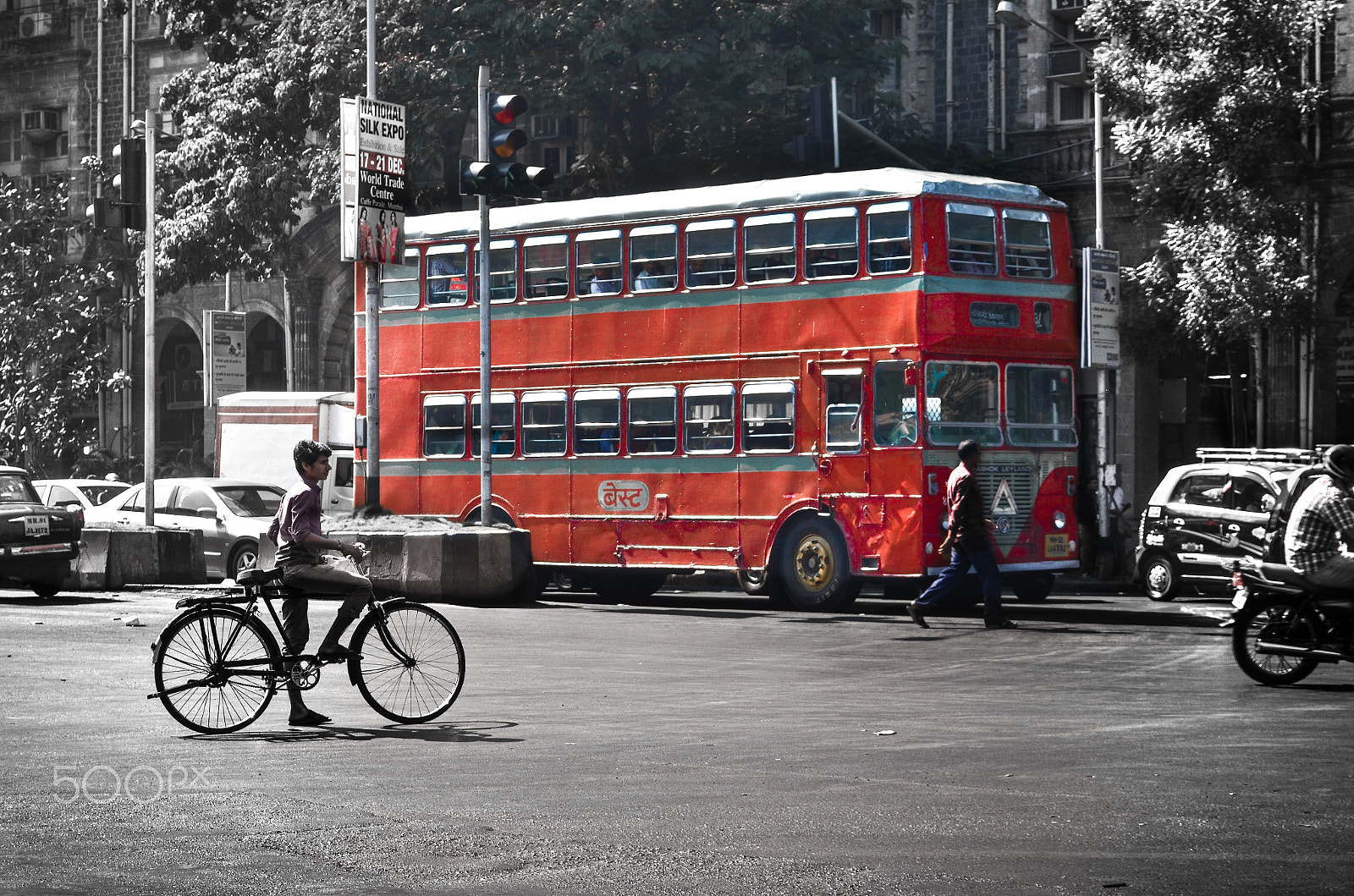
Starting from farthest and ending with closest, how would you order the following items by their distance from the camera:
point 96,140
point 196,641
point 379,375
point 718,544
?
point 96,140, point 379,375, point 718,544, point 196,641

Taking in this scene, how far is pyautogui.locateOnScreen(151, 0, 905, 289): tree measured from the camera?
3388cm

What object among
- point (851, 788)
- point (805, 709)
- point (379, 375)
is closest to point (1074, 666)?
point (805, 709)

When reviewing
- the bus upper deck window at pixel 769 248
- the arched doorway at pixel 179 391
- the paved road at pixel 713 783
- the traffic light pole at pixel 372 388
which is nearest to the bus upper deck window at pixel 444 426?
the traffic light pole at pixel 372 388

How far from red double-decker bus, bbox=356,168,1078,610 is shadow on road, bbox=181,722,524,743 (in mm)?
9831

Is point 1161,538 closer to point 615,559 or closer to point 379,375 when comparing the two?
point 615,559

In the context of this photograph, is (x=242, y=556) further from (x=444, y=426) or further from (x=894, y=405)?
(x=894, y=405)

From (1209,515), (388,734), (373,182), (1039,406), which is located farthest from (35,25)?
(388,734)

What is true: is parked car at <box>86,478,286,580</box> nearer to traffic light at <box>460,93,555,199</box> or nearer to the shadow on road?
traffic light at <box>460,93,555,199</box>

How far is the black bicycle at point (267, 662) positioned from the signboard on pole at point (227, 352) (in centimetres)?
3069

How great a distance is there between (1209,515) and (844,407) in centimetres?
514

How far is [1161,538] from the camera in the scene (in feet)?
77.6

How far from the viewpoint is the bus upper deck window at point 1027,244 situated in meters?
20.9

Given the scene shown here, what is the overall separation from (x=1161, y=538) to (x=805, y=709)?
12791mm

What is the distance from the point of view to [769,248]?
71.3ft
